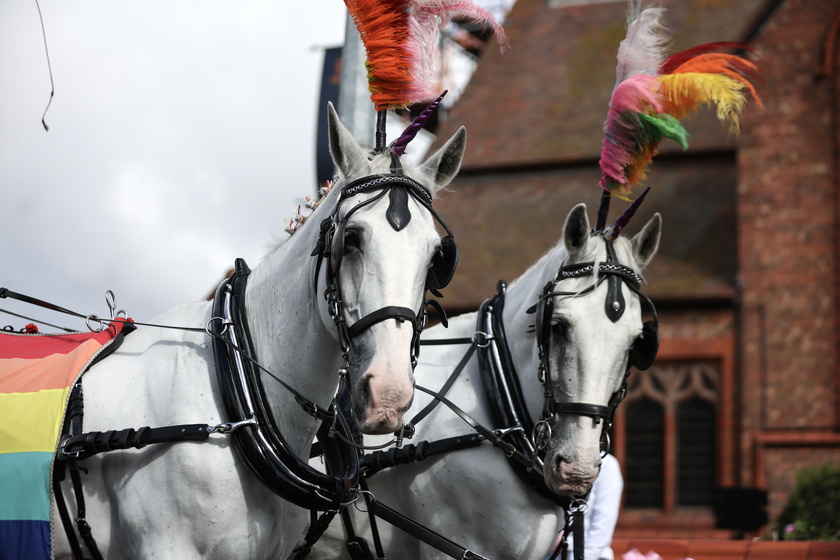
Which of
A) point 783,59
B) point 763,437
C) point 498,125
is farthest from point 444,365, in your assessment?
point 498,125

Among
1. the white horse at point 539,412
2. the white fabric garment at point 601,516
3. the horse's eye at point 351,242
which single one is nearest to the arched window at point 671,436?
the white fabric garment at point 601,516

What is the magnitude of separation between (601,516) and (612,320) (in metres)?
2.12

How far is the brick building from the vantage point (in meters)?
18.2

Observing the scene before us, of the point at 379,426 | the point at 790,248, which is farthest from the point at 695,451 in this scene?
the point at 379,426

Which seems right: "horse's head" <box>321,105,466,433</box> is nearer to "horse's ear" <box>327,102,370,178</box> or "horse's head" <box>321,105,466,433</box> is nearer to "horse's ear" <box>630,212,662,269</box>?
"horse's ear" <box>327,102,370,178</box>

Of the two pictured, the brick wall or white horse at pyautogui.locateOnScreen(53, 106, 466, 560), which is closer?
white horse at pyautogui.locateOnScreen(53, 106, 466, 560)

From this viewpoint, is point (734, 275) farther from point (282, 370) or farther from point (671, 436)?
point (282, 370)

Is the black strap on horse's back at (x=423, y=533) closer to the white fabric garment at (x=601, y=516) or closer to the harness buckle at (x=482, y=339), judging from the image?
the harness buckle at (x=482, y=339)

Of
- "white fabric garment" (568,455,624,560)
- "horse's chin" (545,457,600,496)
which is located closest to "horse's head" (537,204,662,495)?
"horse's chin" (545,457,600,496)

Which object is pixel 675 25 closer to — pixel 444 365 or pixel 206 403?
pixel 444 365

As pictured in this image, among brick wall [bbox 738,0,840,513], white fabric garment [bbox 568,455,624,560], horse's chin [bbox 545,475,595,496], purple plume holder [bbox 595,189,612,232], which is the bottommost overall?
white fabric garment [bbox 568,455,624,560]

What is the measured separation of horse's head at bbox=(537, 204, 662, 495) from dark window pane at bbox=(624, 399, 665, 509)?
51.0ft

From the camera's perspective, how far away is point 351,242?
10.9 feet

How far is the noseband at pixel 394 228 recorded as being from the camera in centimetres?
318
